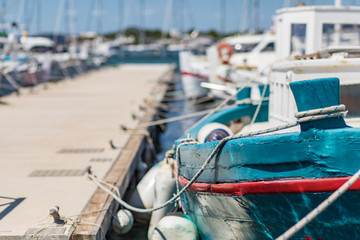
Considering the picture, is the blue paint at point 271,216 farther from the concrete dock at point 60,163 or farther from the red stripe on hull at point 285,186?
the concrete dock at point 60,163

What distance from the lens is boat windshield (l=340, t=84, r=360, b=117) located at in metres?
5.11

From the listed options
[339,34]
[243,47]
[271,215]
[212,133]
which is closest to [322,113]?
[271,215]

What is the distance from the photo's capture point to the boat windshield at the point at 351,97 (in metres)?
5.11

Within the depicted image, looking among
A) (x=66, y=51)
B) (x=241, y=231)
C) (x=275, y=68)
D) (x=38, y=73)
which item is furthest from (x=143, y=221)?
(x=66, y=51)

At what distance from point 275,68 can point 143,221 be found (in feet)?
10.3

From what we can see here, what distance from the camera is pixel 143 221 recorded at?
6.95 metres

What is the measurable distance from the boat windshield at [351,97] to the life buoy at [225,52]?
13522 mm

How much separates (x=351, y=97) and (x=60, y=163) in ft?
16.1

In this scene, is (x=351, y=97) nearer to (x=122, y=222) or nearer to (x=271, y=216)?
(x=271, y=216)

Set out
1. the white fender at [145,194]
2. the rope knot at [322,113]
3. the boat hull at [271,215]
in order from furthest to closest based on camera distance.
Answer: the white fender at [145,194]
the boat hull at [271,215]
the rope knot at [322,113]

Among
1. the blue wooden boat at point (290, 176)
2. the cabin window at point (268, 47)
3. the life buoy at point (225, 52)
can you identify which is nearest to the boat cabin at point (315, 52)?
the blue wooden boat at point (290, 176)

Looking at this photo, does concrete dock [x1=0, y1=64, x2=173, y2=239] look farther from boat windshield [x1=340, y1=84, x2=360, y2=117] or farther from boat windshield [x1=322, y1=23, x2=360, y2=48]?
boat windshield [x1=322, y1=23, x2=360, y2=48]

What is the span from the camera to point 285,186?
4.05 meters

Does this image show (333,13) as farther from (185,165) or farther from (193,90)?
(193,90)
